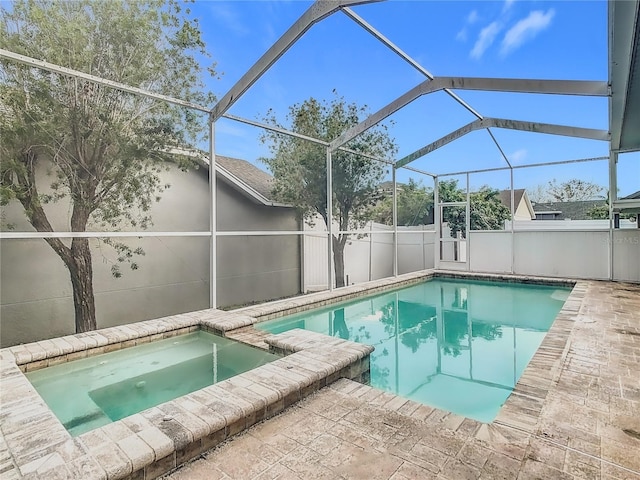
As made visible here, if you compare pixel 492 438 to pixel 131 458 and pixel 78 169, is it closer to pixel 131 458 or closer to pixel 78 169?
pixel 131 458

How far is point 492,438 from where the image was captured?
7.52ft

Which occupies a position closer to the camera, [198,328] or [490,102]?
[198,328]

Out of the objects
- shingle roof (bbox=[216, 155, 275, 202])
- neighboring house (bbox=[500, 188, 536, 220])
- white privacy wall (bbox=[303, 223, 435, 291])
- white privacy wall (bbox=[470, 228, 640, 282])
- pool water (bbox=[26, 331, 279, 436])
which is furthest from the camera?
neighboring house (bbox=[500, 188, 536, 220])

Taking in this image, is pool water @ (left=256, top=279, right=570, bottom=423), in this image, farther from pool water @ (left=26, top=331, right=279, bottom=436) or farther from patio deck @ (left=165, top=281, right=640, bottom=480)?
pool water @ (left=26, top=331, right=279, bottom=436)

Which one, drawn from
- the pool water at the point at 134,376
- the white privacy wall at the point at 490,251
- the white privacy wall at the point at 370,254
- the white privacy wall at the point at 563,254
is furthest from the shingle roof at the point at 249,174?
the white privacy wall at the point at 563,254

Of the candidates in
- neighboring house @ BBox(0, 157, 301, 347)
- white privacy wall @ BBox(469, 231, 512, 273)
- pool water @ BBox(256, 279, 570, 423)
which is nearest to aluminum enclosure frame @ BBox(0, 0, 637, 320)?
neighboring house @ BBox(0, 157, 301, 347)

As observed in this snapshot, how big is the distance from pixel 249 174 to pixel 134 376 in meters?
4.15

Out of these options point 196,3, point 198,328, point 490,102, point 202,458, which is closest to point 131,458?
point 202,458

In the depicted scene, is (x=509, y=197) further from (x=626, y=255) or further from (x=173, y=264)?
(x=173, y=264)

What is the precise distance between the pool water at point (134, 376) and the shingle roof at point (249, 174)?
9.91ft

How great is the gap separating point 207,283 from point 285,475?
4.47m

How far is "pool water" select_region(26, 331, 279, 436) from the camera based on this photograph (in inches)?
122

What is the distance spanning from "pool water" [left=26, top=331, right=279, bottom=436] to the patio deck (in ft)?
4.33

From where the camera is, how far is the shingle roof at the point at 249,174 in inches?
249
